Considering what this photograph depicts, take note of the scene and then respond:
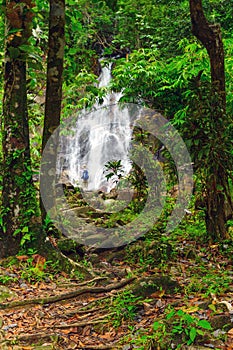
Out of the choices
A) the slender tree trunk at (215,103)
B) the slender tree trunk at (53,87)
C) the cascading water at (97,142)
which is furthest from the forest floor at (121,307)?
the cascading water at (97,142)

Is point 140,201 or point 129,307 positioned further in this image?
point 140,201

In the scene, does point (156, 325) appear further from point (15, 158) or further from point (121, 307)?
point (15, 158)

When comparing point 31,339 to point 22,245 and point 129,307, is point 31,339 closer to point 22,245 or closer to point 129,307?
point 129,307

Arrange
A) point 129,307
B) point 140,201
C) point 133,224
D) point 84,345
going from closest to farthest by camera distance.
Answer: point 84,345
point 129,307
point 133,224
point 140,201

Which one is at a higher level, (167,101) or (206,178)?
(167,101)

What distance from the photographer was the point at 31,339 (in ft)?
11.8

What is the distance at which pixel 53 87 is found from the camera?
5.91 m

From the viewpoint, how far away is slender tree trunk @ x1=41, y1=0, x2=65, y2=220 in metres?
5.80

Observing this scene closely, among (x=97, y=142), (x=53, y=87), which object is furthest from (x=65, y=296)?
(x=97, y=142)

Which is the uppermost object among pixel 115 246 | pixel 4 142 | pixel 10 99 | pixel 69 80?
pixel 69 80

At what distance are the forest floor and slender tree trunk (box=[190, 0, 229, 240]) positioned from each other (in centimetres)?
67

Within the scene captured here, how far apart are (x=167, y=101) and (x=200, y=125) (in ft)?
17.9

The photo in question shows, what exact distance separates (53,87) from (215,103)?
7.73 feet

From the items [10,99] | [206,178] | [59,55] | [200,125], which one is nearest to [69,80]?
[59,55]
